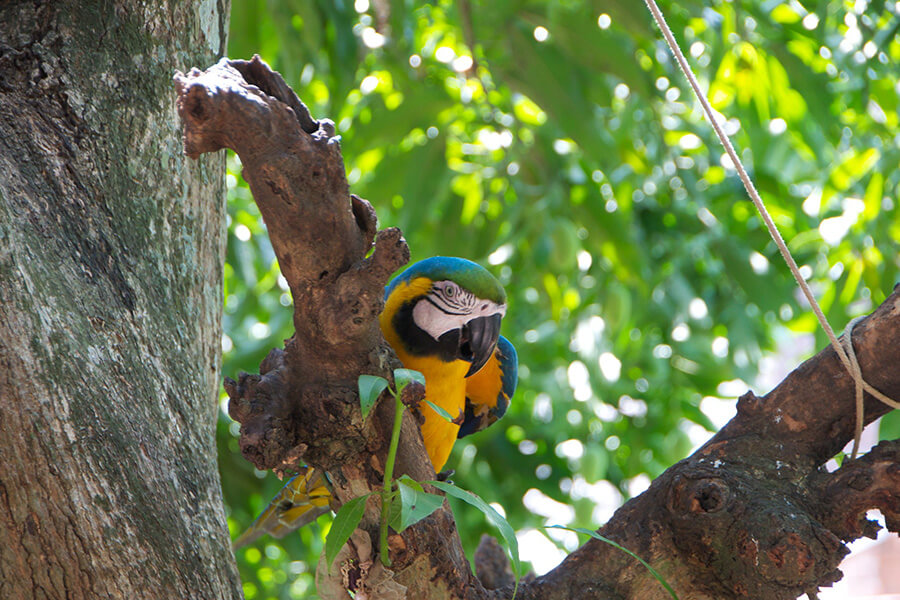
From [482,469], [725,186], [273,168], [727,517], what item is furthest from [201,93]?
[725,186]

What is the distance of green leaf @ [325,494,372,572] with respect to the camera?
759 millimetres

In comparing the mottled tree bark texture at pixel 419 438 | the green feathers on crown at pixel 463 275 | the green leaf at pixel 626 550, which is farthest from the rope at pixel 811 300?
the green feathers on crown at pixel 463 275

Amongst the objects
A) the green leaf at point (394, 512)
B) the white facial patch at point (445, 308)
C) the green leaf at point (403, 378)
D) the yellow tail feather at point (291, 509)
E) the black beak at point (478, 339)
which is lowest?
the yellow tail feather at point (291, 509)

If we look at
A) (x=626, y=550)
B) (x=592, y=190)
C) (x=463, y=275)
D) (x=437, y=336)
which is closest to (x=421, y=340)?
(x=437, y=336)

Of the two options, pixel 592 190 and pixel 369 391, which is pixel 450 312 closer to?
pixel 369 391

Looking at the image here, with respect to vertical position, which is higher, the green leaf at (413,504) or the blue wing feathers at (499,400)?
the green leaf at (413,504)

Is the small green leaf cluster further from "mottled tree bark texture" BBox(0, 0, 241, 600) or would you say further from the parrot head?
the parrot head

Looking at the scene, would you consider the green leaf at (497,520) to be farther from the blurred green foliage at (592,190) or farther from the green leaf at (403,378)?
the blurred green foliage at (592,190)

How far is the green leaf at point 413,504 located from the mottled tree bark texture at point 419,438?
0.11 meters

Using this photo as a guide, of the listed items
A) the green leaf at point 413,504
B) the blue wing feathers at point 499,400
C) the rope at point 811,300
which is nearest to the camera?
the green leaf at point 413,504

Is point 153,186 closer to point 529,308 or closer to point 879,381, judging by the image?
point 879,381

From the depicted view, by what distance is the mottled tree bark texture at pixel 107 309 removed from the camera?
2.50 feet

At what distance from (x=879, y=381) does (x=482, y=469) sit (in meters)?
1.83

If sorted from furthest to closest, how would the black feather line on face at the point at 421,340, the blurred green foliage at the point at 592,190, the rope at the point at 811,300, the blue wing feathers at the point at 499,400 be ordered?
1. the blurred green foliage at the point at 592,190
2. the blue wing feathers at the point at 499,400
3. the black feather line on face at the point at 421,340
4. the rope at the point at 811,300
